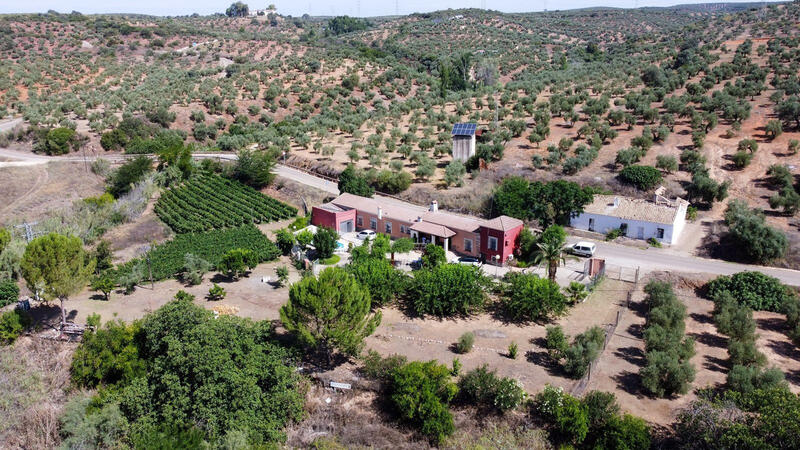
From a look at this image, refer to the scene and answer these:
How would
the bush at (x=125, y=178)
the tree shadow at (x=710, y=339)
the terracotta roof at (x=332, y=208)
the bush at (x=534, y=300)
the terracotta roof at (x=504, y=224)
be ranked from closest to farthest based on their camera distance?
the tree shadow at (x=710, y=339) < the bush at (x=534, y=300) < the terracotta roof at (x=504, y=224) < the terracotta roof at (x=332, y=208) < the bush at (x=125, y=178)

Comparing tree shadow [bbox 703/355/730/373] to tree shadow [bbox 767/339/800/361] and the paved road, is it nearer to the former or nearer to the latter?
tree shadow [bbox 767/339/800/361]

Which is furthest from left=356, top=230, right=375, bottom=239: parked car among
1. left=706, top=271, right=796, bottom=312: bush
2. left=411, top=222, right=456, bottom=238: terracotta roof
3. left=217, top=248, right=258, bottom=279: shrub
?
left=706, top=271, right=796, bottom=312: bush

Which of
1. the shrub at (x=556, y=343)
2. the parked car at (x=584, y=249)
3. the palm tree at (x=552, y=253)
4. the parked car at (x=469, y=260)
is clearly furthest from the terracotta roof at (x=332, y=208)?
the shrub at (x=556, y=343)

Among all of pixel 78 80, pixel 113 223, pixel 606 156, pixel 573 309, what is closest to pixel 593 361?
pixel 573 309

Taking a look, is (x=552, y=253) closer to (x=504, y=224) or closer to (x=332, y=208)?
(x=504, y=224)

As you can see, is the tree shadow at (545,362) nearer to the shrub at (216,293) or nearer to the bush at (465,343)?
the bush at (465,343)

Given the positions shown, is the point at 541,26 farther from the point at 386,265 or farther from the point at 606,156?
the point at 386,265

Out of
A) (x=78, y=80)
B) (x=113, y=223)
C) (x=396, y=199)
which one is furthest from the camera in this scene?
(x=78, y=80)
